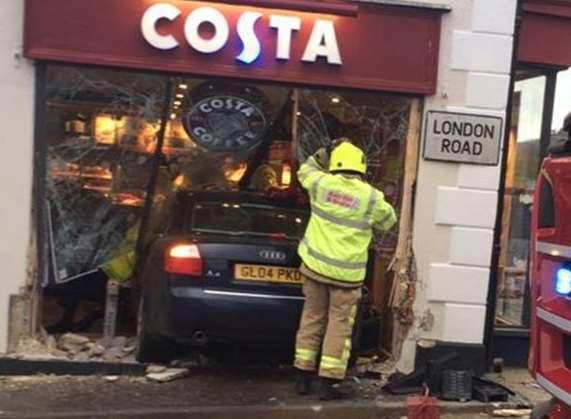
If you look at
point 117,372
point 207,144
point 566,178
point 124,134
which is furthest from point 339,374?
point 566,178

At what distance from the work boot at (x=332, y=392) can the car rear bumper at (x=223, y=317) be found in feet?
1.51

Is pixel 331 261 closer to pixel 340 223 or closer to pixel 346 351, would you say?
pixel 340 223

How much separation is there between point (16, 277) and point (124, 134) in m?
1.44

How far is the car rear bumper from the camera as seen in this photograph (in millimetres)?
5844

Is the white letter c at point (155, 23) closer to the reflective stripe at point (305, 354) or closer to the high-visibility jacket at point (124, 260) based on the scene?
the high-visibility jacket at point (124, 260)

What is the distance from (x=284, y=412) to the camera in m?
5.68

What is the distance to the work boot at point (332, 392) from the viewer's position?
5883 mm

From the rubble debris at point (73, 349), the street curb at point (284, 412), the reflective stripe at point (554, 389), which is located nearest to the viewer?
the reflective stripe at point (554, 389)

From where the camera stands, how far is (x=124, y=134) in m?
6.68

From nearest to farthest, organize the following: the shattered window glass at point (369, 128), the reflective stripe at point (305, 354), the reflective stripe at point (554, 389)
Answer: the reflective stripe at point (554, 389)
the reflective stripe at point (305, 354)
the shattered window glass at point (369, 128)

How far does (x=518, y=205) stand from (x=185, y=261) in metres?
3.23

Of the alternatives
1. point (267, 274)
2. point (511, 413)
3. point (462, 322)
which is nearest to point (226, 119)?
point (267, 274)

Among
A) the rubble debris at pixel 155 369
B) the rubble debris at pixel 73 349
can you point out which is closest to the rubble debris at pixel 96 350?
the rubble debris at pixel 73 349

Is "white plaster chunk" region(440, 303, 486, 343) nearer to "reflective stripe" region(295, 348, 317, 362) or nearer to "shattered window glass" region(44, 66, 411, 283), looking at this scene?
"shattered window glass" region(44, 66, 411, 283)
